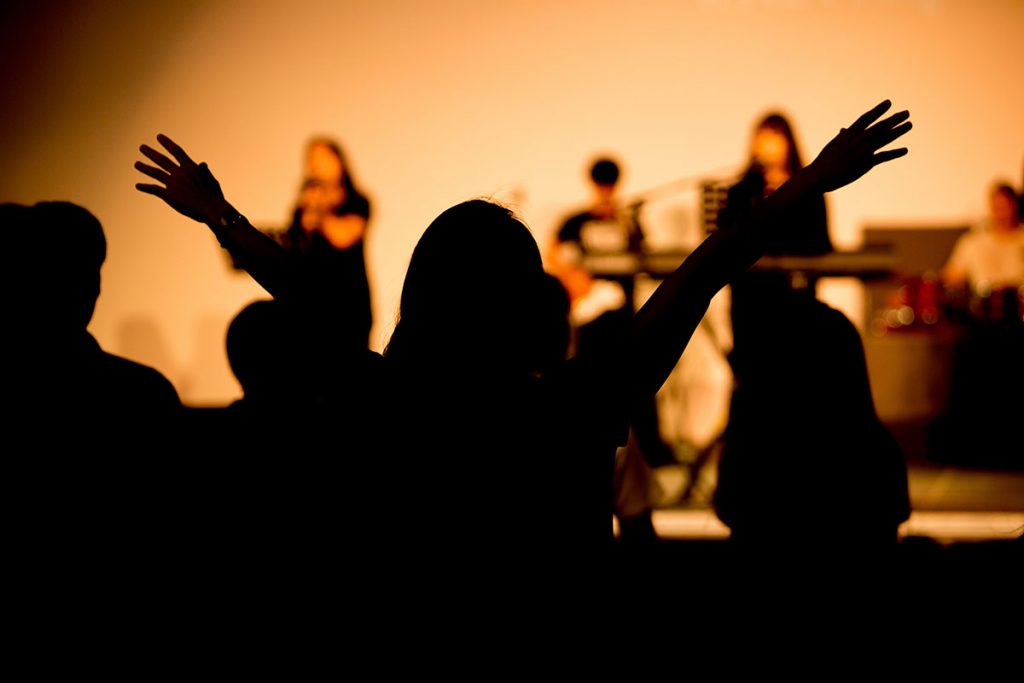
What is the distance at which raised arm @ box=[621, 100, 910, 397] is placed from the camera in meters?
0.84

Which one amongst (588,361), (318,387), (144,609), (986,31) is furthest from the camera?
(986,31)

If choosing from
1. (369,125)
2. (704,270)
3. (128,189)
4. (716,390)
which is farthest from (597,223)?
(128,189)

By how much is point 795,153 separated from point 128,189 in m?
4.23

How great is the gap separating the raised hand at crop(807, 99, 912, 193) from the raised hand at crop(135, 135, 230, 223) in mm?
786

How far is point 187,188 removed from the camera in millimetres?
1163

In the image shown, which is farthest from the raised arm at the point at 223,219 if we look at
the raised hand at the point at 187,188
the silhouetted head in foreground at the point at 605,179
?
the silhouetted head in foreground at the point at 605,179

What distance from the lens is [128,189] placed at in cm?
546

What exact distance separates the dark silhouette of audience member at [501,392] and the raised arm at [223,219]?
25cm

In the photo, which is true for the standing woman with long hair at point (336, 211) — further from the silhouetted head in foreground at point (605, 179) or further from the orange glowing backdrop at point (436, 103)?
the orange glowing backdrop at point (436, 103)

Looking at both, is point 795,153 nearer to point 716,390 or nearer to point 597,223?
point 597,223

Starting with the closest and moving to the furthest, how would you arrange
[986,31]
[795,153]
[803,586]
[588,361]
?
[588,361] → [803,586] → [795,153] → [986,31]

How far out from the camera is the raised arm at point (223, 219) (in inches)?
42.9

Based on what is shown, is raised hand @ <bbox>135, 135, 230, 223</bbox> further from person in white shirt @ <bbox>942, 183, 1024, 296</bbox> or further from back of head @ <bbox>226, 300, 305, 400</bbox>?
person in white shirt @ <bbox>942, 183, 1024, 296</bbox>

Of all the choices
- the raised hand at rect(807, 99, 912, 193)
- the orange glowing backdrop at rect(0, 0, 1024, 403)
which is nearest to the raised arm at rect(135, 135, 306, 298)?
the raised hand at rect(807, 99, 912, 193)
